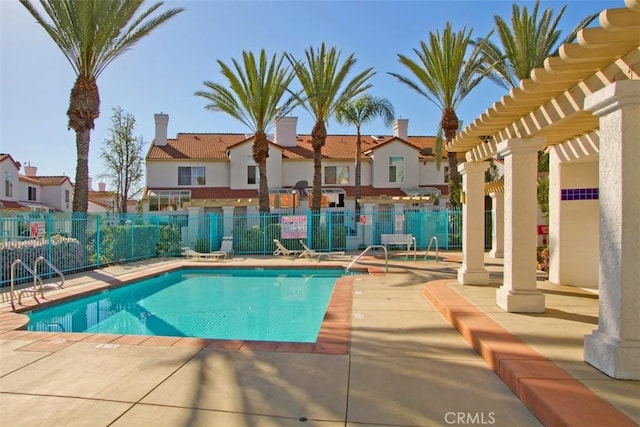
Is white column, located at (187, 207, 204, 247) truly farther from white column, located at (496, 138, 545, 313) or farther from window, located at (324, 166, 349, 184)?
white column, located at (496, 138, 545, 313)

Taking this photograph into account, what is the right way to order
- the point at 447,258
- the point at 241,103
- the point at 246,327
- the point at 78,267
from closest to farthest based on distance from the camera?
1. the point at 246,327
2. the point at 78,267
3. the point at 447,258
4. the point at 241,103

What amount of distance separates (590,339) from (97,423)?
17.7 feet

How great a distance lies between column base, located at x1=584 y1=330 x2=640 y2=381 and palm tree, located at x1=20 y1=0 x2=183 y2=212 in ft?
57.4

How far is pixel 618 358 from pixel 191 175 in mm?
30446

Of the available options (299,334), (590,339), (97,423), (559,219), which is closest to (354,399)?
(97,423)

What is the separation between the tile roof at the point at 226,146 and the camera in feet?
105

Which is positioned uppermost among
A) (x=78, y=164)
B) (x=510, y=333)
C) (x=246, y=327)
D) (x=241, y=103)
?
(x=241, y=103)

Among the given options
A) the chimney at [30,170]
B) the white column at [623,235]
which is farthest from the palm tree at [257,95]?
the chimney at [30,170]

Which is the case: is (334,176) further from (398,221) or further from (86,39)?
(86,39)

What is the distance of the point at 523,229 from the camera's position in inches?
293

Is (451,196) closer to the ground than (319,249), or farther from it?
farther from it

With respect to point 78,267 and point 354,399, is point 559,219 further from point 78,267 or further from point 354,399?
point 78,267

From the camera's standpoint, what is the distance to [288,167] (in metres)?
32.2

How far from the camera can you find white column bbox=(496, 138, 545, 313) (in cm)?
744
